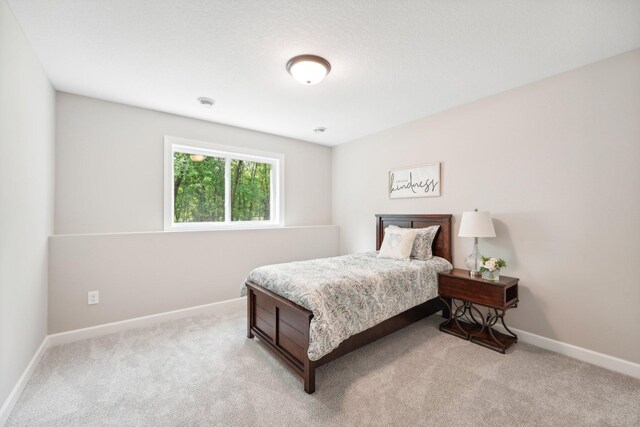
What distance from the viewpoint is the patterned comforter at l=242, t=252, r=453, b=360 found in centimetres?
188

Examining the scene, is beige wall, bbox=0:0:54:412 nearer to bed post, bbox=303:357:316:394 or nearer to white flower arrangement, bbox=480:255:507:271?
bed post, bbox=303:357:316:394

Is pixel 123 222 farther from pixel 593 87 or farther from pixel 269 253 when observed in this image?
pixel 593 87

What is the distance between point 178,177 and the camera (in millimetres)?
3457

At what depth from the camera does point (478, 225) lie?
259cm

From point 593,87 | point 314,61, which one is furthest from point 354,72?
point 593,87

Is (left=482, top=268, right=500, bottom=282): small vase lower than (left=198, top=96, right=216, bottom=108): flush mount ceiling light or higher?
lower

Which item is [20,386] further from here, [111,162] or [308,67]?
[308,67]

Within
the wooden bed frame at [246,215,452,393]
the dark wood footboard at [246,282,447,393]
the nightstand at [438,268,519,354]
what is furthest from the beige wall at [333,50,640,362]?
the dark wood footboard at [246,282,447,393]

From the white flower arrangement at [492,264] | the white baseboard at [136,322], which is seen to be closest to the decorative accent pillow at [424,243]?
the white flower arrangement at [492,264]

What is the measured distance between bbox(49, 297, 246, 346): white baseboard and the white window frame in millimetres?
980

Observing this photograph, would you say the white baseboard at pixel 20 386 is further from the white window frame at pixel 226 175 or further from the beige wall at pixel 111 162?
the white window frame at pixel 226 175

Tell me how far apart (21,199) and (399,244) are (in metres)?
3.25

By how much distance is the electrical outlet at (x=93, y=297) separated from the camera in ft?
8.77

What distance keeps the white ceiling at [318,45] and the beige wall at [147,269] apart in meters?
1.55
